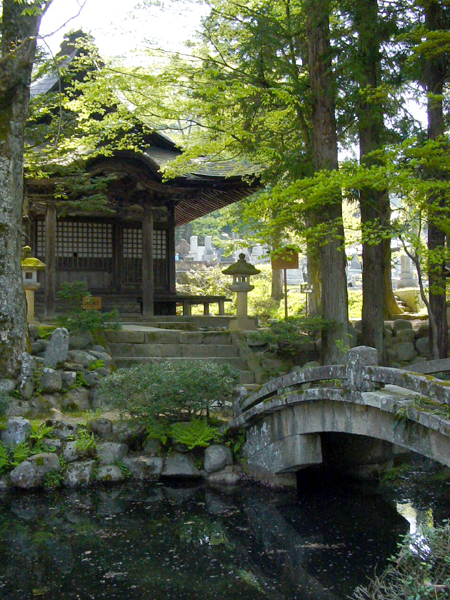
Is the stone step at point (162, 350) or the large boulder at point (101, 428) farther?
the stone step at point (162, 350)

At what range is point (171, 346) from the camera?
1423 cm

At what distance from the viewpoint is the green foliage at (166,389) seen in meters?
10.1

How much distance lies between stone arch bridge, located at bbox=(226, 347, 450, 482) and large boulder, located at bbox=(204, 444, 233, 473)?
32 centimetres

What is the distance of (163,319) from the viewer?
17.3m

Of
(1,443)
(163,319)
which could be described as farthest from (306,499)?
(163,319)

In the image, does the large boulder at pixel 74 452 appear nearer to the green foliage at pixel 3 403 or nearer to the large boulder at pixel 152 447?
the large boulder at pixel 152 447

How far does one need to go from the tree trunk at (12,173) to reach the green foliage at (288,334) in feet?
16.1

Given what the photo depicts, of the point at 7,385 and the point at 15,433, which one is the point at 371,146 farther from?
the point at 15,433

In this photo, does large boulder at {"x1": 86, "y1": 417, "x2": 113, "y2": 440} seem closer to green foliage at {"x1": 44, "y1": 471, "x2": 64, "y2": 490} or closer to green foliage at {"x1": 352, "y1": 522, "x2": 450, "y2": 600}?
green foliage at {"x1": 44, "y1": 471, "x2": 64, "y2": 490}

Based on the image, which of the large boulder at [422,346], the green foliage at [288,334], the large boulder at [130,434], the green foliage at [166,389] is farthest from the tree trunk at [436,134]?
the large boulder at [130,434]

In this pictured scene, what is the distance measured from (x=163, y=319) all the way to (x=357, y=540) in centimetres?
1015

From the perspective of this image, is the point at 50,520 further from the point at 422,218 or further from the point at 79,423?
the point at 422,218

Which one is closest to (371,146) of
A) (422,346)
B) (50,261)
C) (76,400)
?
(422,346)

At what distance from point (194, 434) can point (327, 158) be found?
21.0 feet
